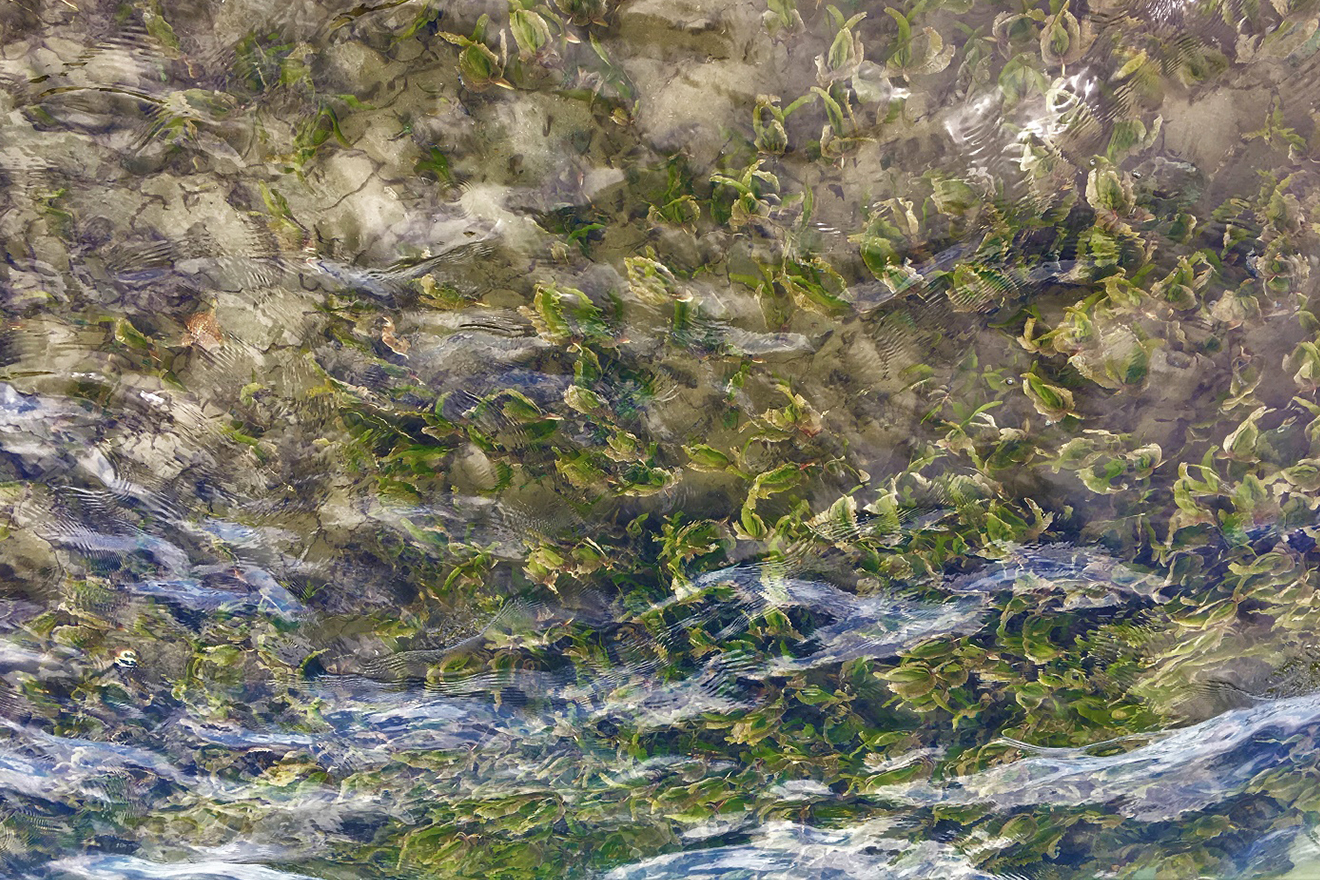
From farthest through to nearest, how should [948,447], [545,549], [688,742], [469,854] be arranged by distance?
[469,854]
[688,742]
[545,549]
[948,447]

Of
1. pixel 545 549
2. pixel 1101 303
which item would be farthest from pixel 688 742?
pixel 1101 303

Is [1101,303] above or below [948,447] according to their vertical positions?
above

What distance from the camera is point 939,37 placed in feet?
7.15

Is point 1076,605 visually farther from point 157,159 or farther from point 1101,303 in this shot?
point 157,159

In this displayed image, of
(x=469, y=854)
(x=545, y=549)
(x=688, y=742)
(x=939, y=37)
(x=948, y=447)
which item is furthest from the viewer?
(x=469, y=854)

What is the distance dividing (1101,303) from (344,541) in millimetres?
2625

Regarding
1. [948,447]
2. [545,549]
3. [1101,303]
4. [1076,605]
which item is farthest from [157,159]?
[1076,605]

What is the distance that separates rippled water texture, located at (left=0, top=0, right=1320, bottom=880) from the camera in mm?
2203

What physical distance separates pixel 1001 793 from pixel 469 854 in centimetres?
216

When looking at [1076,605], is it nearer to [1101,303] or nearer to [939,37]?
[1101,303]

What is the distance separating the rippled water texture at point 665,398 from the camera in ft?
7.23

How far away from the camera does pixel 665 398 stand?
2.46m

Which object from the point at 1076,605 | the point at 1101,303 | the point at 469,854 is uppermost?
the point at 1101,303

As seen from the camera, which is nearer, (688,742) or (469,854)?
(688,742)
